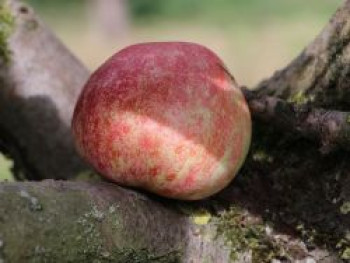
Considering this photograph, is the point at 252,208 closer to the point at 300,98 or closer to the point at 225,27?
the point at 300,98

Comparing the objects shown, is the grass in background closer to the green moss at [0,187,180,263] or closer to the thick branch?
the thick branch

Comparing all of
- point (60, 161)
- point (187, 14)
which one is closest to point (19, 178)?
point (60, 161)

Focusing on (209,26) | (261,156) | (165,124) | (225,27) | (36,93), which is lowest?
(209,26)

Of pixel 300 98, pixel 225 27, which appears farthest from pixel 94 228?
pixel 225 27

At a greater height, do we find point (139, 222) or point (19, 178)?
point (139, 222)

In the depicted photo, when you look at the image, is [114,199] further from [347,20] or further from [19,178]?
[19,178]

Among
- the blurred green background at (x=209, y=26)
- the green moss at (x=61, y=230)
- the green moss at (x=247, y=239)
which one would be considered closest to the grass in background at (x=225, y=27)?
the blurred green background at (x=209, y=26)

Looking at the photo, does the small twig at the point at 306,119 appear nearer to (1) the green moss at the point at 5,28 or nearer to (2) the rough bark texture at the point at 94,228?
(2) the rough bark texture at the point at 94,228
